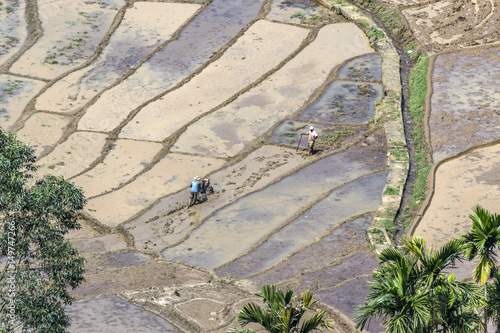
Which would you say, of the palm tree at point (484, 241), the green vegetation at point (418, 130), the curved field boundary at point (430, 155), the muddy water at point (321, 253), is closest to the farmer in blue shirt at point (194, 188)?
the muddy water at point (321, 253)

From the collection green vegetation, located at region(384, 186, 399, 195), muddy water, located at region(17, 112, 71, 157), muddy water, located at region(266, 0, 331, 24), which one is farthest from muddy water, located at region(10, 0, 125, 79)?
green vegetation, located at region(384, 186, 399, 195)

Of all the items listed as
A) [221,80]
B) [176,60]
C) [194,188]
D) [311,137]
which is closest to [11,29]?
[176,60]

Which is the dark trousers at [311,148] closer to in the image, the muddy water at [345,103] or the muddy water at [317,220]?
the muddy water at [345,103]

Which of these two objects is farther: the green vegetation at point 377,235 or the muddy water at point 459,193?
the muddy water at point 459,193

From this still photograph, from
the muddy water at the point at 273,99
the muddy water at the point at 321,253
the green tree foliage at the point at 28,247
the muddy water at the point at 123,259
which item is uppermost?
the green tree foliage at the point at 28,247

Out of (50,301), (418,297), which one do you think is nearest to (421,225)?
(418,297)

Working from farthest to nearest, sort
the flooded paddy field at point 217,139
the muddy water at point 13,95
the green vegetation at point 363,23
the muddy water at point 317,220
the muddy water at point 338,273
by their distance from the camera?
the green vegetation at point 363,23 < the muddy water at point 13,95 < the muddy water at point 317,220 < the flooded paddy field at point 217,139 < the muddy water at point 338,273

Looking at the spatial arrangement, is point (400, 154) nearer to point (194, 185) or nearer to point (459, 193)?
point (459, 193)
